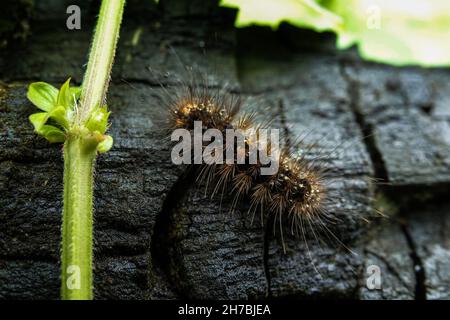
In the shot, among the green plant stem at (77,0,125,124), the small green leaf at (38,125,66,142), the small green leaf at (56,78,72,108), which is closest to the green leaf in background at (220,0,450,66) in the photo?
the green plant stem at (77,0,125,124)

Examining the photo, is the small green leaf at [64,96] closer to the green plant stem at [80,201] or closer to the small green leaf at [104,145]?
the green plant stem at [80,201]

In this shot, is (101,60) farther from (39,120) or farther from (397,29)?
(397,29)

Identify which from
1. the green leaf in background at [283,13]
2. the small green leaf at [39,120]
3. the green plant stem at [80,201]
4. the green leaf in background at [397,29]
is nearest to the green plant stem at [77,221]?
the green plant stem at [80,201]

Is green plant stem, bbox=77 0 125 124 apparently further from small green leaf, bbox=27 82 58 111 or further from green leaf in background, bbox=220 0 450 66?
green leaf in background, bbox=220 0 450 66

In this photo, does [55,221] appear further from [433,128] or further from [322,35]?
[433,128]

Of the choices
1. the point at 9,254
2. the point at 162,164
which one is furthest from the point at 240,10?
the point at 9,254

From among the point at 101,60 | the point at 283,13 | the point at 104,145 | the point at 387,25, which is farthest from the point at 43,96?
the point at 387,25
